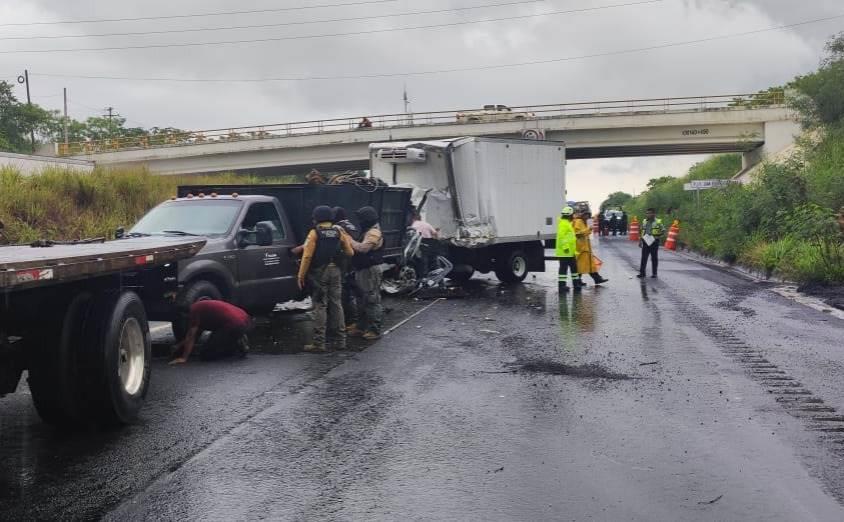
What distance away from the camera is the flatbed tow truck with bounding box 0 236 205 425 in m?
5.64

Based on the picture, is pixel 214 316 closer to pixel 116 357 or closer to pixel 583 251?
pixel 116 357

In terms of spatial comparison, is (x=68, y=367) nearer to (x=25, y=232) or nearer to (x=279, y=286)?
(x=279, y=286)

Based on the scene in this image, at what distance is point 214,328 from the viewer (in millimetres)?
9703

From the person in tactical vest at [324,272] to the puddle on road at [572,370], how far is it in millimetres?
2573

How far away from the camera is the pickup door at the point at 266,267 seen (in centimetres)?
1112

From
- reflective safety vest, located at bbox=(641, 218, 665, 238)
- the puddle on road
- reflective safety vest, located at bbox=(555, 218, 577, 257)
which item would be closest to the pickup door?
the puddle on road

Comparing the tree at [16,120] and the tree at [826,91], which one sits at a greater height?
the tree at [16,120]

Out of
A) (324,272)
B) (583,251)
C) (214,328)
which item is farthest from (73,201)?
(214,328)

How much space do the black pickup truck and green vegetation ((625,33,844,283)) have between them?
10822 mm

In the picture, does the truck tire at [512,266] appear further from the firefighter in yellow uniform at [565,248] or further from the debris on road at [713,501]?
the debris on road at [713,501]

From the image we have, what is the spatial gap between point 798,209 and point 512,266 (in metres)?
8.65

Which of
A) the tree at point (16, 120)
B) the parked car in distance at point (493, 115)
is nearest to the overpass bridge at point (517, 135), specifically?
the parked car in distance at point (493, 115)

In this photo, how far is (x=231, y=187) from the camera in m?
12.9

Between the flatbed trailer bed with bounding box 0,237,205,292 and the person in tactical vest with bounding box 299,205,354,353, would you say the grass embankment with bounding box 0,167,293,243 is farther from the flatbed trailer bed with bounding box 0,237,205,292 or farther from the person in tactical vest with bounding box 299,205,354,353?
the flatbed trailer bed with bounding box 0,237,205,292
